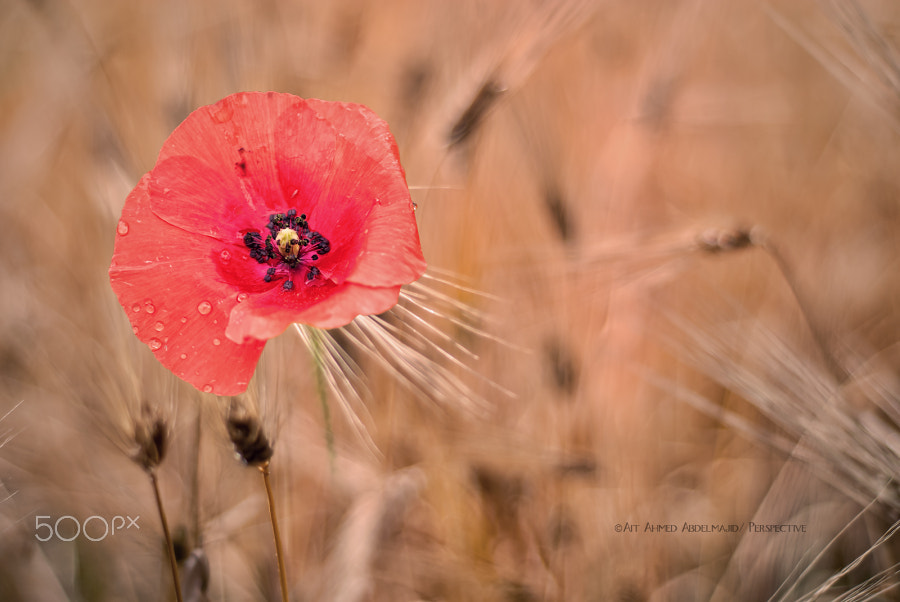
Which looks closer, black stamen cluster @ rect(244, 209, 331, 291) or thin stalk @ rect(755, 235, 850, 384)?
black stamen cluster @ rect(244, 209, 331, 291)

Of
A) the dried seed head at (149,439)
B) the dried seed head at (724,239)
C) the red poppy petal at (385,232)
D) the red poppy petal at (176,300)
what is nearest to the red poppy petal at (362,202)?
the red poppy petal at (385,232)

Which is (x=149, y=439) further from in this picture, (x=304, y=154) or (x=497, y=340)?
(x=497, y=340)

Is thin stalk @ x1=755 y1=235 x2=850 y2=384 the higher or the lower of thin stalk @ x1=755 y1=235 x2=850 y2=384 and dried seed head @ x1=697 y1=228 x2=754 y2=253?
the lower

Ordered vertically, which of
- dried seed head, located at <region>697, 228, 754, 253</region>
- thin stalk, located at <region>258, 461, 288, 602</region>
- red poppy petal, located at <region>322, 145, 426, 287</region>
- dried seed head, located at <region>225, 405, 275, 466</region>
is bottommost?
thin stalk, located at <region>258, 461, 288, 602</region>

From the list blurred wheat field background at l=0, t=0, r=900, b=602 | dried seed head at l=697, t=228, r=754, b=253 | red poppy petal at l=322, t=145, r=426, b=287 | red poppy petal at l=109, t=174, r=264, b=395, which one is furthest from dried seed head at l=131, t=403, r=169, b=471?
dried seed head at l=697, t=228, r=754, b=253

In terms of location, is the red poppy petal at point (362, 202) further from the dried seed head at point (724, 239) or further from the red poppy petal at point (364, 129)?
the dried seed head at point (724, 239)

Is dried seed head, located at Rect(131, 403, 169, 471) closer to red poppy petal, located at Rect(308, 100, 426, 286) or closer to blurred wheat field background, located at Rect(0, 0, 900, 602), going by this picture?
blurred wheat field background, located at Rect(0, 0, 900, 602)

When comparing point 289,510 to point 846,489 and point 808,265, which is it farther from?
point 808,265

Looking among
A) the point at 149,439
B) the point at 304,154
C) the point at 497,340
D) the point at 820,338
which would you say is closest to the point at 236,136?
the point at 304,154
